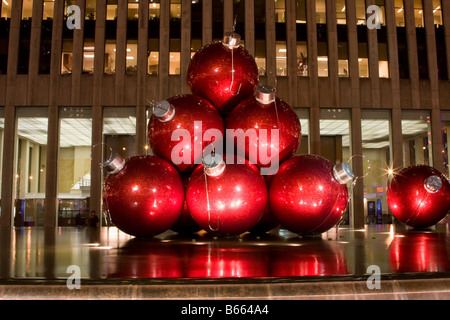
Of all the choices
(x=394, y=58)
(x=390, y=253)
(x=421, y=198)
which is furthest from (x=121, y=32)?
(x=390, y=253)

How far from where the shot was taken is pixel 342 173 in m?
4.14

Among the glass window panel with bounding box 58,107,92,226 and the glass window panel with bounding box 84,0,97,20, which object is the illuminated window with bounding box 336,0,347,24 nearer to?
the glass window panel with bounding box 84,0,97,20

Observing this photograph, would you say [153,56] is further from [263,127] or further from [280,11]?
[263,127]

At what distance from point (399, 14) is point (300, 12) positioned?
19.5 ft

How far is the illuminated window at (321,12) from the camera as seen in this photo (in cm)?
2323

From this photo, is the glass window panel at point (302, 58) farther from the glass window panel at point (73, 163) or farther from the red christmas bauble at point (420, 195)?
the red christmas bauble at point (420, 195)

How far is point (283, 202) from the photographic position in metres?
4.13

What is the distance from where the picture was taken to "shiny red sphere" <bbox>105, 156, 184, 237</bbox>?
13.3 feet

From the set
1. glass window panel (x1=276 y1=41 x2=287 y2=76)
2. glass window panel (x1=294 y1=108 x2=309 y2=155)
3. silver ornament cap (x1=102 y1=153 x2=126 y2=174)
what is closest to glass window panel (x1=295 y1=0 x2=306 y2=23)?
glass window panel (x1=276 y1=41 x2=287 y2=76)

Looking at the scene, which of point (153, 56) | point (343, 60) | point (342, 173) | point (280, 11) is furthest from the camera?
point (280, 11)

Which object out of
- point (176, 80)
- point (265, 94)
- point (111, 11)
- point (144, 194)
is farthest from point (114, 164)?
point (111, 11)

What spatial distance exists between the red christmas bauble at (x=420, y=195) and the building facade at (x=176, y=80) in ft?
52.6

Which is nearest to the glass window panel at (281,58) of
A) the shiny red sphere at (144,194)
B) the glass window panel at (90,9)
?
the glass window panel at (90,9)

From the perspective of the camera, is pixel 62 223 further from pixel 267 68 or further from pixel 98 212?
pixel 267 68
